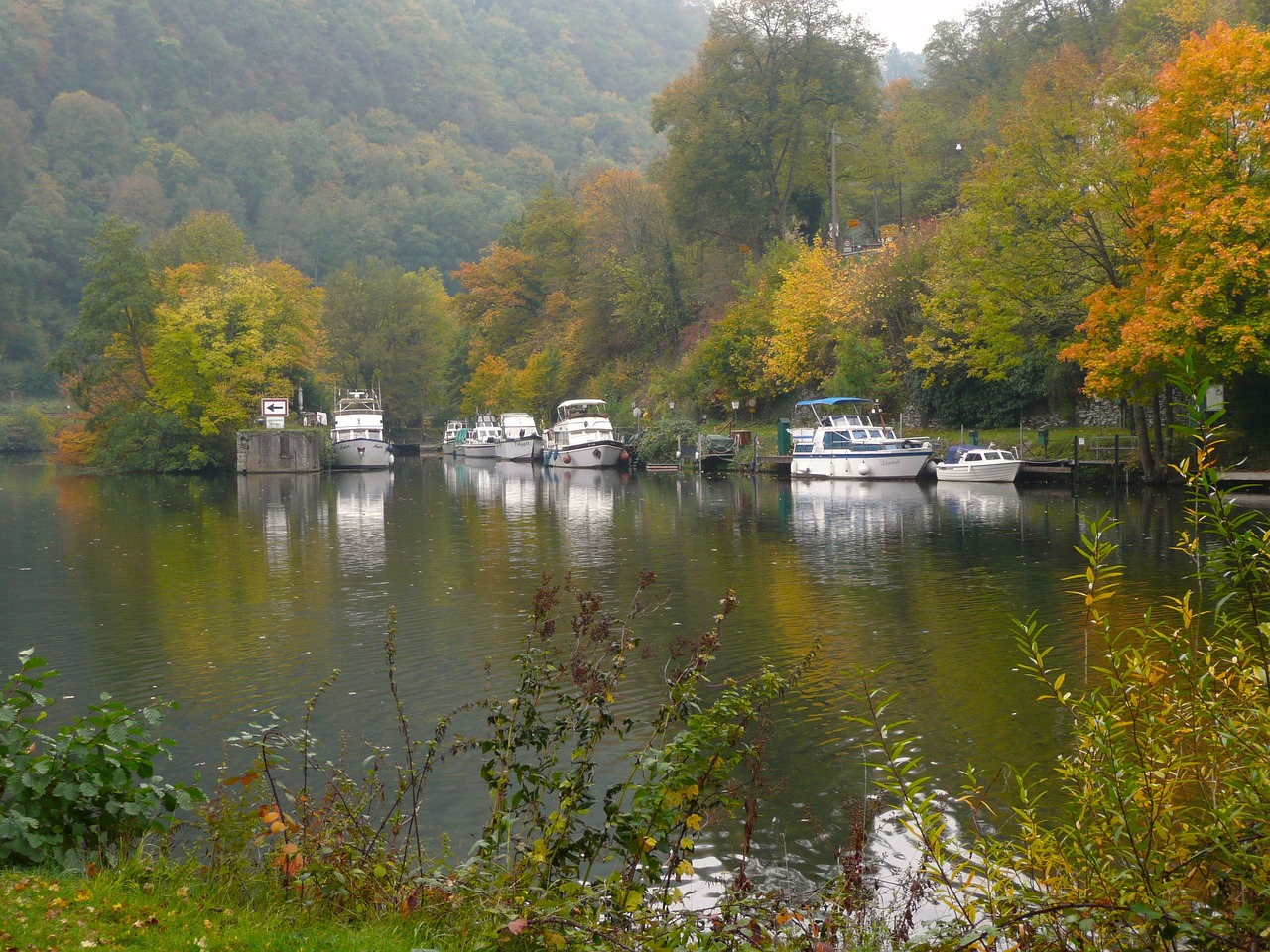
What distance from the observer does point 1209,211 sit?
94.8 ft

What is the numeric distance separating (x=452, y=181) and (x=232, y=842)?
15587cm

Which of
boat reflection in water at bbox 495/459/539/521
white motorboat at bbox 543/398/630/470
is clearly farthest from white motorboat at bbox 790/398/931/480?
white motorboat at bbox 543/398/630/470

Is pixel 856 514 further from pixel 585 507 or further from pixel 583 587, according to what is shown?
pixel 583 587

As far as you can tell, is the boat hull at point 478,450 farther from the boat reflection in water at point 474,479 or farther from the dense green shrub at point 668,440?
the dense green shrub at point 668,440

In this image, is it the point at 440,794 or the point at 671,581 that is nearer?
the point at 440,794

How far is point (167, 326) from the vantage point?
63.0 metres

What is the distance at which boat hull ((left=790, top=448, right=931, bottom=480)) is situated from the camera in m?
43.9

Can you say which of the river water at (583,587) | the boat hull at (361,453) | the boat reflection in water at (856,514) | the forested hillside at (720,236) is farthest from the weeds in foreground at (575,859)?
the boat hull at (361,453)

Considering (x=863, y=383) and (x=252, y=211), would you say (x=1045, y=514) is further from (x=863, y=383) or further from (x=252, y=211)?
(x=252, y=211)

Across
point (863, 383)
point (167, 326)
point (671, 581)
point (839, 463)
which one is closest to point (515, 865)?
point (671, 581)

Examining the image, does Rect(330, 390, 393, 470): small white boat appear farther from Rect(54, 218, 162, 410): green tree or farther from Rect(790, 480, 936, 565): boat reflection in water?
Rect(790, 480, 936, 565): boat reflection in water

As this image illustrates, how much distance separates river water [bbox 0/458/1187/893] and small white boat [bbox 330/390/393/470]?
31.3 metres

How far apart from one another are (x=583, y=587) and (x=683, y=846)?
45.1 feet

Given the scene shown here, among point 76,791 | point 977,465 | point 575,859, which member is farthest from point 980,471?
point 76,791
